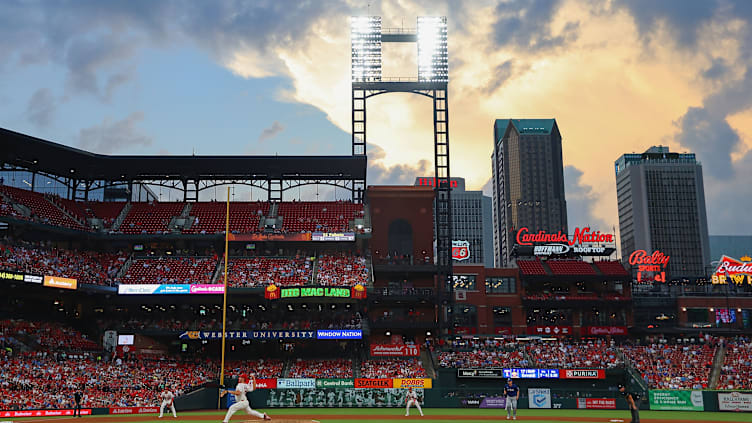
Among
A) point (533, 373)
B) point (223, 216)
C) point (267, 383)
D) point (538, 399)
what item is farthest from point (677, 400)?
point (223, 216)

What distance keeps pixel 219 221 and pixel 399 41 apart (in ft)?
92.2

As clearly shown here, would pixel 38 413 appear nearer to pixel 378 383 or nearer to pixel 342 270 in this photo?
pixel 378 383

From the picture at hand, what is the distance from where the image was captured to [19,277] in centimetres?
4928

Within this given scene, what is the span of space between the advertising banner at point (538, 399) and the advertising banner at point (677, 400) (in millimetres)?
6899

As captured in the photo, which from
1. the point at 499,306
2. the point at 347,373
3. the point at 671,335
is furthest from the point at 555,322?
the point at 347,373

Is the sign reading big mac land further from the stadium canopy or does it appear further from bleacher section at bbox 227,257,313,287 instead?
bleacher section at bbox 227,257,313,287

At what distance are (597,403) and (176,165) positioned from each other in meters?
45.9

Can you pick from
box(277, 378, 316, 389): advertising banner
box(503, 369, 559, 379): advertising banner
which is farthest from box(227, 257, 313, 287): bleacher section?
box(503, 369, 559, 379): advertising banner

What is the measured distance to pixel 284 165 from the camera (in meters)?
65.8

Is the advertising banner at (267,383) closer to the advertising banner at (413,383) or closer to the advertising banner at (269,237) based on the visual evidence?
the advertising banner at (413,383)

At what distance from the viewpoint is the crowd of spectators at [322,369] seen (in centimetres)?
5338

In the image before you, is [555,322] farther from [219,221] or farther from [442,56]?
[219,221]

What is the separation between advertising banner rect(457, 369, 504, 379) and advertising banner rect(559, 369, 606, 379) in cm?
506

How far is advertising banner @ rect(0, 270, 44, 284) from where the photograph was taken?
1897 inches
